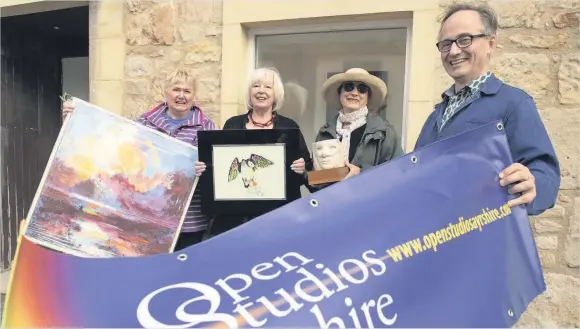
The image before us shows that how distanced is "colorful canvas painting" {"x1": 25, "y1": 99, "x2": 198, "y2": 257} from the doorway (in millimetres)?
2686

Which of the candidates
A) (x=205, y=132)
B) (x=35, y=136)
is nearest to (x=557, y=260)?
(x=205, y=132)

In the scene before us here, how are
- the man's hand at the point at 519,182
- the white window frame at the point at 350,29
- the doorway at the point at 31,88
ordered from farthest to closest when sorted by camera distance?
the doorway at the point at 31,88 < the white window frame at the point at 350,29 < the man's hand at the point at 519,182

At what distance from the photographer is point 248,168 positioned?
231 cm

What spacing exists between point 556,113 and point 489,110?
1.94 metres

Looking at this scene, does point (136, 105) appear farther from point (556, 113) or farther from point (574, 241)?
point (574, 241)

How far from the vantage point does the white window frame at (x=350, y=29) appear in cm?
364

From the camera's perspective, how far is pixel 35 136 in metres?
5.41

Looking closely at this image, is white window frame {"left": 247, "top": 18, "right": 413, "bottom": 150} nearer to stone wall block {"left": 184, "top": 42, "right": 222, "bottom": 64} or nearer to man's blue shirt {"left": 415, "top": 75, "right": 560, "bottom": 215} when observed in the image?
stone wall block {"left": 184, "top": 42, "right": 222, "bottom": 64}

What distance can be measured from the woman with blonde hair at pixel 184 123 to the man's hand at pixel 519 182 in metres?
1.66

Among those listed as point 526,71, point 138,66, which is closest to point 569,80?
point 526,71

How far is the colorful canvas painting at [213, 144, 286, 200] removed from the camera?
2287mm

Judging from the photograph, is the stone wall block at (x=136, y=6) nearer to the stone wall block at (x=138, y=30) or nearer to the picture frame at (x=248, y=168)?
the stone wall block at (x=138, y=30)

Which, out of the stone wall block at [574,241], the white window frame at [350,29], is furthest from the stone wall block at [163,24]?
the stone wall block at [574,241]

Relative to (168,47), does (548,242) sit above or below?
below
